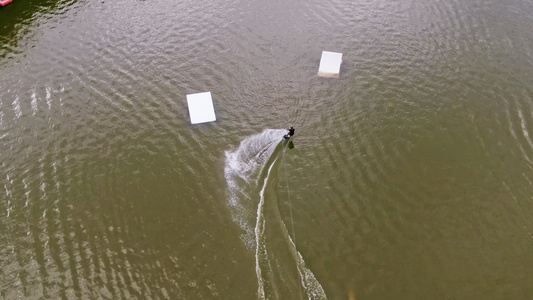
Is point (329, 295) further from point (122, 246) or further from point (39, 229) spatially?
point (39, 229)

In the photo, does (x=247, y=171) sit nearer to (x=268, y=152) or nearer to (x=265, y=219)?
(x=268, y=152)

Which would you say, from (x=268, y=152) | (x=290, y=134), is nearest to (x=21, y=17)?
(x=268, y=152)

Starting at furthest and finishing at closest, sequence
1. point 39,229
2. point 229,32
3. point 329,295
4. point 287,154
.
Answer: point 229,32 → point 287,154 → point 39,229 → point 329,295

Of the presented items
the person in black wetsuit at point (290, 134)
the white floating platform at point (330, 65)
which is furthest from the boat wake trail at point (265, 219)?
the white floating platform at point (330, 65)

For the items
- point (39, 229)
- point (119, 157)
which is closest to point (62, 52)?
point (119, 157)

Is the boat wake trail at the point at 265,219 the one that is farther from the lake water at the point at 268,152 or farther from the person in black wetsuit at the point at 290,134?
the person in black wetsuit at the point at 290,134

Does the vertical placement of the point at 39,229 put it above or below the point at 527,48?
below
